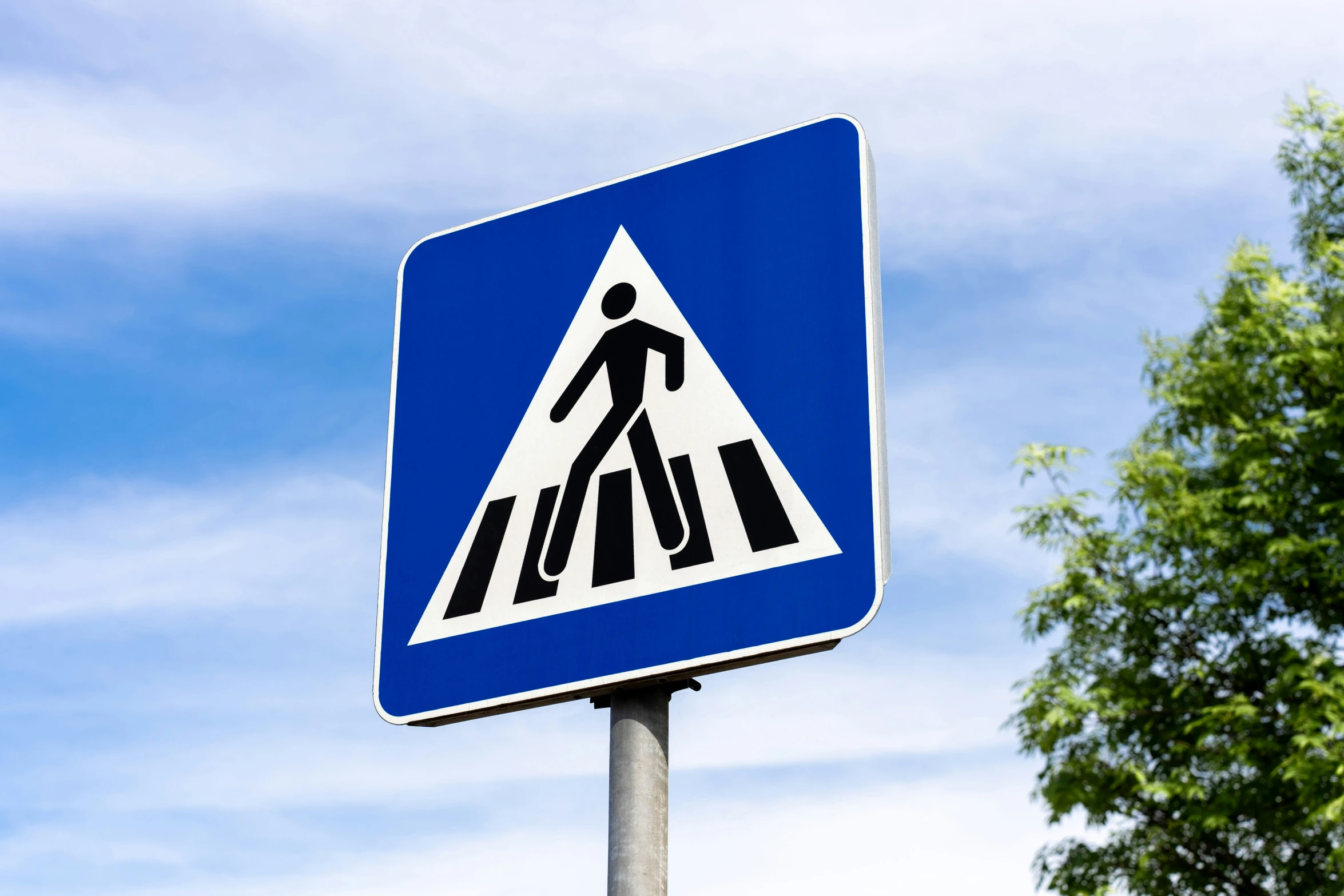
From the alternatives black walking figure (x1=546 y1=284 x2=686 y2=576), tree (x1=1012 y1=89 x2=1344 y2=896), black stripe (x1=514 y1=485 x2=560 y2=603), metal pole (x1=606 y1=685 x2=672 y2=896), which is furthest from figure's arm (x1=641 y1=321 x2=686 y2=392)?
tree (x1=1012 y1=89 x2=1344 y2=896)

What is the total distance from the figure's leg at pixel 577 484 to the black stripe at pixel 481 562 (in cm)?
12

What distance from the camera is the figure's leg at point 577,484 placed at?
7.57 ft

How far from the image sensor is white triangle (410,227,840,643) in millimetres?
2184

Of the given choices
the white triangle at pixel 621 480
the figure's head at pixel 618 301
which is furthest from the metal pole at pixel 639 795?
the figure's head at pixel 618 301

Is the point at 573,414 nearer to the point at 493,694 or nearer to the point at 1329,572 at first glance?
the point at 493,694

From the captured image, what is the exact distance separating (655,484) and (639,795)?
0.53 metres

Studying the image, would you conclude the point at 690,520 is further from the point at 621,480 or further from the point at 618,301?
the point at 618,301

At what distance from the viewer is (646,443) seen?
2305 millimetres

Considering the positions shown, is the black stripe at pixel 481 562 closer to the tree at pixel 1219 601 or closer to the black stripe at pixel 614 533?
the black stripe at pixel 614 533

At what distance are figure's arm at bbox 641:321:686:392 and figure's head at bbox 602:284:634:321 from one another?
0.26 ft

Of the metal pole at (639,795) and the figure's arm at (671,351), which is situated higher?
the figure's arm at (671,351)

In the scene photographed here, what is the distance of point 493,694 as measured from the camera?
2293mm

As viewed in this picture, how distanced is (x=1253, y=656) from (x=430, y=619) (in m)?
11.8

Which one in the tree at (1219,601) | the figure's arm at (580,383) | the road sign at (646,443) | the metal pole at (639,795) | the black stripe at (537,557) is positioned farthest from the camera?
the tree at (1219,601)
